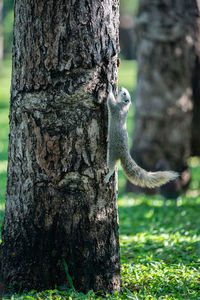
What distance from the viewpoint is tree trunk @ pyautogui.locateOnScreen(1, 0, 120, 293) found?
2.93m

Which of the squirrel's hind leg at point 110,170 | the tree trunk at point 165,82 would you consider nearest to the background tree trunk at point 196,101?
the tree trunk at point 165,82

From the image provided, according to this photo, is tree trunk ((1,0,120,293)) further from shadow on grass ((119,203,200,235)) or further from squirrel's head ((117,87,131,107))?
shadow on grass ((119,203,200,235))

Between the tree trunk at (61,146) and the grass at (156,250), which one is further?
the grass at (156,250)

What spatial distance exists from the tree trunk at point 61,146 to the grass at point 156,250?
21cm

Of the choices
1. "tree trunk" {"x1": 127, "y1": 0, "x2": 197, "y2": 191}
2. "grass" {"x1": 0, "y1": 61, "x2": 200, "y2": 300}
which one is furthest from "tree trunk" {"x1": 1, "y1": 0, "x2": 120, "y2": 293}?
"tree trunk" {"x1": 127, "y1": 0, "x2": 197, "y2": 191}

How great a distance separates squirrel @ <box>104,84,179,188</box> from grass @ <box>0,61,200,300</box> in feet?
2.48

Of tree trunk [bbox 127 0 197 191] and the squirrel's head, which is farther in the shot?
tree trunk [bbox 127 0 197 191]

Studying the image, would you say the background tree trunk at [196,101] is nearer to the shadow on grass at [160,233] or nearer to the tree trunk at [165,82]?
the tree trunk at [165,82]

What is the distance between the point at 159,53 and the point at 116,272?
4.66m

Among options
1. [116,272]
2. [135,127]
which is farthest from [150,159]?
[116,272]

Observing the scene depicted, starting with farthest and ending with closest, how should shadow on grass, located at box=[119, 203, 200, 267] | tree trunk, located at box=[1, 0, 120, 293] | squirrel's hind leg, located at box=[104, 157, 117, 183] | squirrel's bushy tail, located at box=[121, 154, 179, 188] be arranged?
shadow on grass, located at box=[119, 203, 200, 267] < squirrel's bushy tail, located at box=[121, 154, 179, 188] < squirrel's hind leg, located at box=[104, 157, 117, 183] < tree trunk, located at box=[1, 0, 120, 293]

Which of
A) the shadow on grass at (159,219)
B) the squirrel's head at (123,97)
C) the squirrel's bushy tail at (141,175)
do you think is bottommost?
the shadow on grass at (159,219)

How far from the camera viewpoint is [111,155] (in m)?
3.11

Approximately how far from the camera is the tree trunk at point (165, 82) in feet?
23.0
